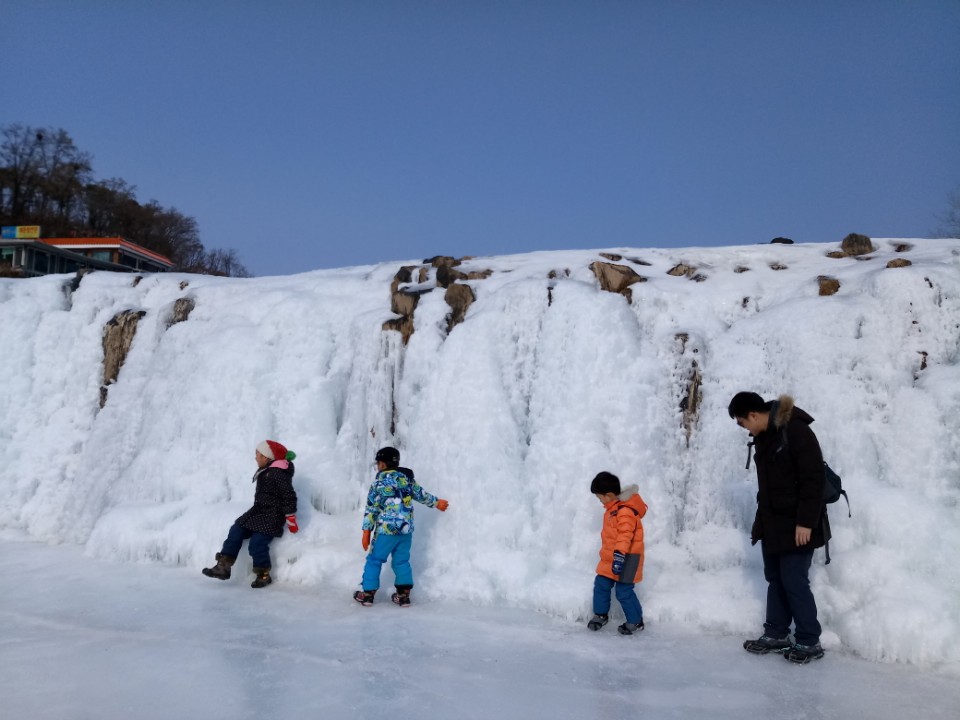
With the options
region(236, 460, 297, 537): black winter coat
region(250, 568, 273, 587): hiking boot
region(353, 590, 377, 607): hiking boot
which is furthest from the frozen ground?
region(236, 460, 297, 537): black winter coat

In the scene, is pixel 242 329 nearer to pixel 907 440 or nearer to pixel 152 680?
pixel 152 680

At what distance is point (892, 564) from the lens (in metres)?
4.57

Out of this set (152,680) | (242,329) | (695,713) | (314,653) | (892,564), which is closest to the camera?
(695,713)

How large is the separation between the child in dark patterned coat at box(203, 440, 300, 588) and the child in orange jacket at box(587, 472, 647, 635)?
2650 millimetres

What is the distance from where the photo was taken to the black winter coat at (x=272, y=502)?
5.78 m

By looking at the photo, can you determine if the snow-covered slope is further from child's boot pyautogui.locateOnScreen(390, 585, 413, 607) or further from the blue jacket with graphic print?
the blue jacket with graphic print

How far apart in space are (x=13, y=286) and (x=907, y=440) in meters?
11.4

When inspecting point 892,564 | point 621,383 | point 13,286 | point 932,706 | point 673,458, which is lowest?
point 932,706

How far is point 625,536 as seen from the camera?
458 cm

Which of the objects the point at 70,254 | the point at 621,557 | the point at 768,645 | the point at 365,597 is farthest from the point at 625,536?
the point at 70,254

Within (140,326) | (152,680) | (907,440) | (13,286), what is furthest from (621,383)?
(13,286)

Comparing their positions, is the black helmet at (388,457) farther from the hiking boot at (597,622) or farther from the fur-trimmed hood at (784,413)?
the fur-trimmed hood at (784,413)

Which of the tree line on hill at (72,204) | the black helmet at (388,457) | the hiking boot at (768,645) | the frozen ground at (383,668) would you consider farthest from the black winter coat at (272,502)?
the tree line on hill at (72,204)

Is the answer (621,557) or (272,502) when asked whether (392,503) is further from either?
(621,557)
